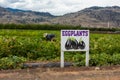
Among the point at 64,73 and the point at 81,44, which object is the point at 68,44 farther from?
the point at 64,73

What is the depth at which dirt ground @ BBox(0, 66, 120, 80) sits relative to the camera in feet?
42.1

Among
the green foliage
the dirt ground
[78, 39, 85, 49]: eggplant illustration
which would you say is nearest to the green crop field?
the green foliage

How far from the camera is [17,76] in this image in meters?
13.1

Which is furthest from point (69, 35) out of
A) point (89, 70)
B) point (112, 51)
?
point (112, 51)

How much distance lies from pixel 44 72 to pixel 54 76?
0.77 meters

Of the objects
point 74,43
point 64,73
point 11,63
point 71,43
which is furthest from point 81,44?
point 11,63

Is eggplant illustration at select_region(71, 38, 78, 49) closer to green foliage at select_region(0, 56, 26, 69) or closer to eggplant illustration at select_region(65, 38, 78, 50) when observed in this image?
eggplant illustration at select_region(65, 38, 78, 50)

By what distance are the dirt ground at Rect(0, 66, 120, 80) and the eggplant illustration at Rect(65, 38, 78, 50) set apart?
2.73 ft

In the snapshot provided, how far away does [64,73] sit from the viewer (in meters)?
13.7

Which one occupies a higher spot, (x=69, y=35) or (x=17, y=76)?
(x=69, y=35)

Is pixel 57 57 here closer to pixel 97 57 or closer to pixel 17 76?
pixel 97 57

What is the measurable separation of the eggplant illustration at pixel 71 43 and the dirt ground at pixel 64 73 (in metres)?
0.83

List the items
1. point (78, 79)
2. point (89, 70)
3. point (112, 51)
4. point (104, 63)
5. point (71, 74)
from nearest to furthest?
point (78, 79)
point (71, 74)
point (89, 70)
point (104, 63)
point (112, 51)

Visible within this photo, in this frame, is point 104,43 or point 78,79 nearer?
point 78,79
